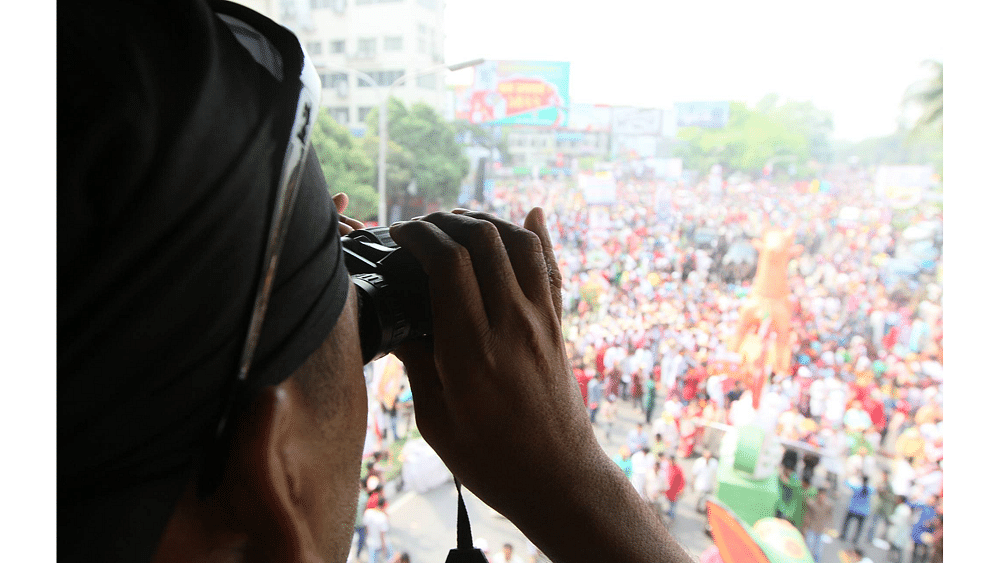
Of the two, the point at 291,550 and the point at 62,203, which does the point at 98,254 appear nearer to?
the point at 62,203

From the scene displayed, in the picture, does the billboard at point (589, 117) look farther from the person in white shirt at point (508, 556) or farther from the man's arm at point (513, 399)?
the man's arm at point (513, 399)

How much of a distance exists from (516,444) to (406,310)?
0.33 ft

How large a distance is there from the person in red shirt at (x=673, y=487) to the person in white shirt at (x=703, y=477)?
0.14m

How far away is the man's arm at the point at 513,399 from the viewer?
13.6 inches

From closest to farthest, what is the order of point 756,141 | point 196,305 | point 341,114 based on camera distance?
point 196,305 < point 341,114 < point 756,141

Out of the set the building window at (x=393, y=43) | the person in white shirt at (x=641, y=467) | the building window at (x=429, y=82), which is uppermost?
the building window at (x=393, y=43)

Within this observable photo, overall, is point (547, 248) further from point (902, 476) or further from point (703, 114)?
point (703, 114)

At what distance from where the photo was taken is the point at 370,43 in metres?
6.23

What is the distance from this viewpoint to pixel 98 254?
0.18m

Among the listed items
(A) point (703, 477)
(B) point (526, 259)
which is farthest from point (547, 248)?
(A) point (703, 477)

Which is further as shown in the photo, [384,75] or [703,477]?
[384,75]

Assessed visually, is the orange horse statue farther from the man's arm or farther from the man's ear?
the man's ear

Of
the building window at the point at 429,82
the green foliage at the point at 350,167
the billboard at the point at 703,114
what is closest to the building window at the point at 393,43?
the building window at the point at 429,82

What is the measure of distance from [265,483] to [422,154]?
5287mm
